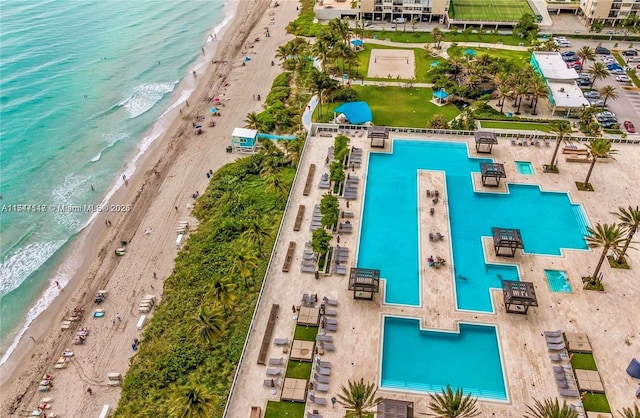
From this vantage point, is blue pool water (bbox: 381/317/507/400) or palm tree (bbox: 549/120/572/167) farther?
palm tree (bbox: 549/120/572/167)

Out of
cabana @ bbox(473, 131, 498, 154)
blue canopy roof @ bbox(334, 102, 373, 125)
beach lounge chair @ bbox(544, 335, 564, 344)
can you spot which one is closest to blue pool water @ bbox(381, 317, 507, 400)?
beach lounge chair @ bbox(544, 335, 564, 344)

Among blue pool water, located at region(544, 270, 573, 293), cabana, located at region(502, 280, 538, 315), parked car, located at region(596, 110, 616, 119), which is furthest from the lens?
parked car, located at region(596, 110, 616, 119)

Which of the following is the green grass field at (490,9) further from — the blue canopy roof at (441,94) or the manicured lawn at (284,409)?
the manicured lawn at (284,409)

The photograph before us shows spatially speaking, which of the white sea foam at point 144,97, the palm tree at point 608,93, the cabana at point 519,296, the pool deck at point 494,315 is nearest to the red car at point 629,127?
the palm tree at point 608,93

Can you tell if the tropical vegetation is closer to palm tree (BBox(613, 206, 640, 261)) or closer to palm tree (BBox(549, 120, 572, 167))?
palm tree (BBox(549, 120, 572, 167))

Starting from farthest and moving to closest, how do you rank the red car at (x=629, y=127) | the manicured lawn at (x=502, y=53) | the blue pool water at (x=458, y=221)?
the manicured lawn at (x=502, y=53), the red car at (x=629, y=127), the blue pool water at (x=458, y=221)

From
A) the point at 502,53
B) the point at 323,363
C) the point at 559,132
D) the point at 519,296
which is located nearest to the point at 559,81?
the point at 502,53

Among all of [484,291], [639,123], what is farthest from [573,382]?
[639,123]
